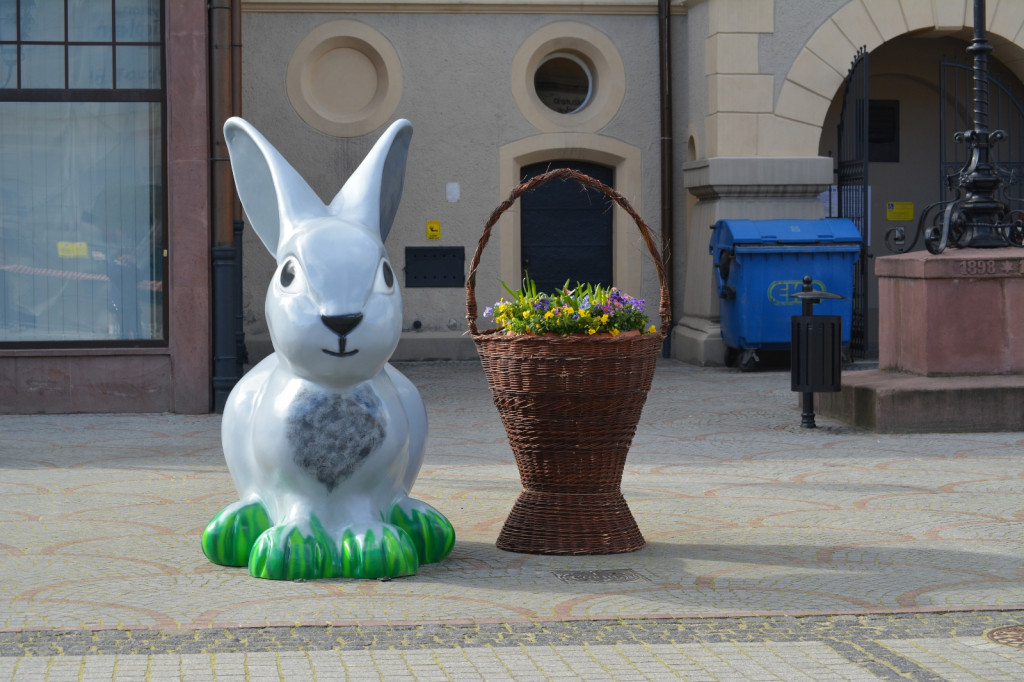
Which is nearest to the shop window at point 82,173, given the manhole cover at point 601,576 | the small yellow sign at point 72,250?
the small yellow sign at point 72,250

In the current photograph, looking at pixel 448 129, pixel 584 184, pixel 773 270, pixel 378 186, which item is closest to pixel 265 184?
pixel 378 186

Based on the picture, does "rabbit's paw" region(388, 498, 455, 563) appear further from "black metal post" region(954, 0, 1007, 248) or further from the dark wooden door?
the dark wooden door

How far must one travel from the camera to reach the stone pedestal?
1090 centimetres

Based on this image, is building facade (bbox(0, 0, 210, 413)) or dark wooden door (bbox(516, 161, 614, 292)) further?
dark wooden door (bbox(516, 161, 614, 292))

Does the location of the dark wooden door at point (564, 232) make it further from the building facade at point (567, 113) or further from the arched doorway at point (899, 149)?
the arched doorway at point (899, 149)

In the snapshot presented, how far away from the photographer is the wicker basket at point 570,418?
6246mm

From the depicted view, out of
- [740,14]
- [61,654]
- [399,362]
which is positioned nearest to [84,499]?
[61,654]

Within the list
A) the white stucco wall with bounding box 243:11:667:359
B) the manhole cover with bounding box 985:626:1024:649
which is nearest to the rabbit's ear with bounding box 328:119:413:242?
the manhole cover with bounding box 985:626:1024:649

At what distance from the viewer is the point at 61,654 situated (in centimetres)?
488

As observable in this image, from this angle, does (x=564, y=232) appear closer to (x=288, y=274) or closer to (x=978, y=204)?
(x=978, y=204)

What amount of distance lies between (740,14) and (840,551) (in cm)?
1098

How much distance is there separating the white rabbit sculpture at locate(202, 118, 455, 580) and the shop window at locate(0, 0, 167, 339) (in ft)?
21.4

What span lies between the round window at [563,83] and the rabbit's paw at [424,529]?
12.2 meters

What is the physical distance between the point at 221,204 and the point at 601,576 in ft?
23.6
